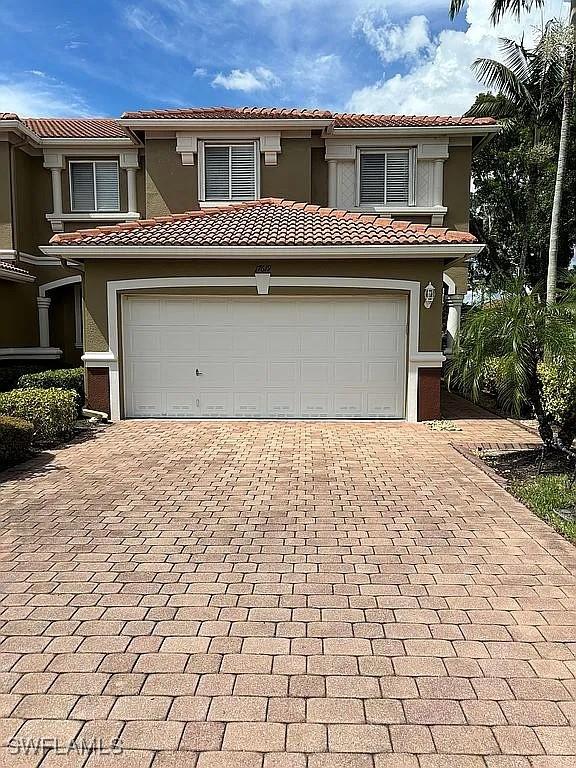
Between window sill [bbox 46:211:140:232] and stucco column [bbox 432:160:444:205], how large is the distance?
849 cm

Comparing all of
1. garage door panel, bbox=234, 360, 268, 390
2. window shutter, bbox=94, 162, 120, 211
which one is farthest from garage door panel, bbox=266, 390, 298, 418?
window shutter, bbox=94, 162, 120, 211

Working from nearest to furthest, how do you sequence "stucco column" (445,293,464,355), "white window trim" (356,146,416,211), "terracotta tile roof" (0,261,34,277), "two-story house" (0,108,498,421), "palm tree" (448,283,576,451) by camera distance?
"palm tree" (448,283,576,451) → "two-story house" (0,108,498,421) → "terracotta tile roof" (0,261,34,277) → "white window trim" (356,146,416,211) → "stucco column" (445,293,464,355)

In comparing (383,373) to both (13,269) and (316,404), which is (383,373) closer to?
(316,404)

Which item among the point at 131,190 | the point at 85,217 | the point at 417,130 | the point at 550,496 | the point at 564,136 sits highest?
the point at 417,130

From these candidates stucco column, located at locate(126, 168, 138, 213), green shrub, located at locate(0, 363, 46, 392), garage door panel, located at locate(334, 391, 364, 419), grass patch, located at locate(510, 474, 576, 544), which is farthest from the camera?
stucco column, located at locate(126, 168, 138, 213)

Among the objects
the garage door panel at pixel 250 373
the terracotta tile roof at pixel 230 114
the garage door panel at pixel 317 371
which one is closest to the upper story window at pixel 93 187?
the terracotta tile roof at pixel 230 114

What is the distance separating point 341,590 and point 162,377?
8.24 meters

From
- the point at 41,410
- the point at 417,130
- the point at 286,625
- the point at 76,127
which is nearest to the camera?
the point at 286,625

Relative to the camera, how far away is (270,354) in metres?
11.7

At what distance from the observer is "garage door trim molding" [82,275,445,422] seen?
11.4 meters

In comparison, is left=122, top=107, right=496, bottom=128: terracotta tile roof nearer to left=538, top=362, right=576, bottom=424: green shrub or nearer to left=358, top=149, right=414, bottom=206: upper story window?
left=358, top=149, right=414, bottom=206: upper story window

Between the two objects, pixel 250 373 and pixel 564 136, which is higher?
pixel 564 136

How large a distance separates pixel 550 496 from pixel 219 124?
12573 millimetres

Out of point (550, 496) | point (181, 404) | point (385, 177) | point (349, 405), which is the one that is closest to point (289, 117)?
point (385, 177)
